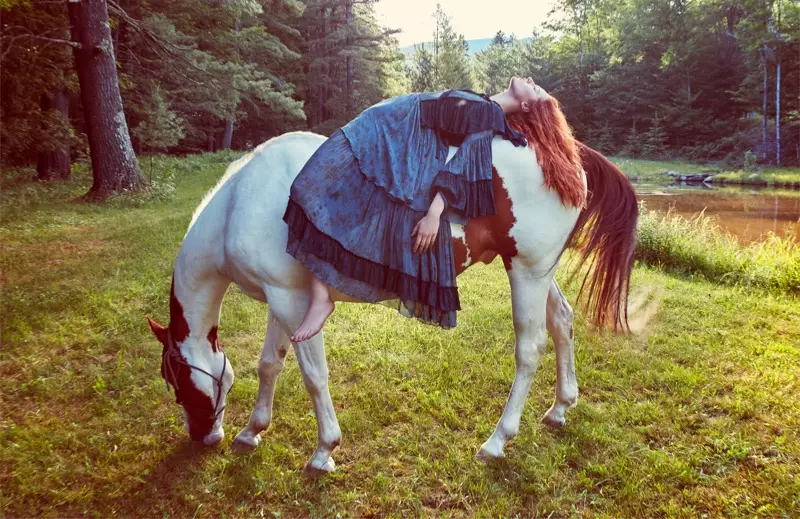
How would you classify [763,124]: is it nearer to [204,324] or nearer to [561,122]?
[561,122]

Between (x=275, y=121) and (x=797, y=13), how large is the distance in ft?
75.3

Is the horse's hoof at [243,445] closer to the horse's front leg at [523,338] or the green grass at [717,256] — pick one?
the horse's front leg at [523,338]

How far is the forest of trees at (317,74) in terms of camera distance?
956cm

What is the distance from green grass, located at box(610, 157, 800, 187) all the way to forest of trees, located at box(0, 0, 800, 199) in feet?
6.55

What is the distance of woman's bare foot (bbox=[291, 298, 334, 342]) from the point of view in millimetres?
1985

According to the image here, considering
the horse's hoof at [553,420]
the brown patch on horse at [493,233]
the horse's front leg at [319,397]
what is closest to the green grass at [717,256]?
the horse's hoof at [553,420]

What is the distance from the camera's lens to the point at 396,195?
6.80 ft

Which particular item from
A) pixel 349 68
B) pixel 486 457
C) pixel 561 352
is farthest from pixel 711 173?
pixel 486 457

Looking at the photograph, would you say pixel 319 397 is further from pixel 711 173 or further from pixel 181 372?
pixel 711 173

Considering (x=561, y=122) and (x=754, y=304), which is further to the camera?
(x=754, y=304)

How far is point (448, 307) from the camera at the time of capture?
2139mm

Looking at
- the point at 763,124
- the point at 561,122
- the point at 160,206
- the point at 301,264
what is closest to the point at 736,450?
the point at 561,122

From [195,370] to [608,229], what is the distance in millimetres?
2235

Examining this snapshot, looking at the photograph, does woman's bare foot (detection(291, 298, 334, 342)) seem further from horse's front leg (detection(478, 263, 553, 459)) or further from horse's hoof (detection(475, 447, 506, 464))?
horse's hoof (detection(475, 447, 506, 464))
